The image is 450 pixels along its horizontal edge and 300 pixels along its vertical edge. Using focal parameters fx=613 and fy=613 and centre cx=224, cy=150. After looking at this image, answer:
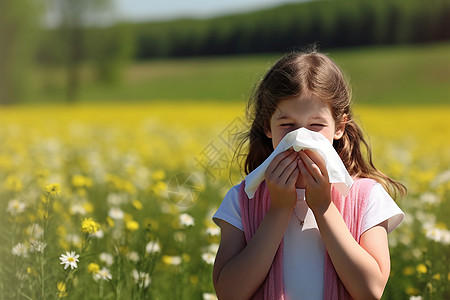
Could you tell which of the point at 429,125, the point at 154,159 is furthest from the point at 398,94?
the point at 154,159

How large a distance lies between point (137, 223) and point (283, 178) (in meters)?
1.46

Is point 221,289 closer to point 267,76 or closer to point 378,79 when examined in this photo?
point 267,76

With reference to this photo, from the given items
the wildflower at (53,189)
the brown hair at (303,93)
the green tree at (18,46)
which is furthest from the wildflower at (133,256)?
the green tree at (18,46)

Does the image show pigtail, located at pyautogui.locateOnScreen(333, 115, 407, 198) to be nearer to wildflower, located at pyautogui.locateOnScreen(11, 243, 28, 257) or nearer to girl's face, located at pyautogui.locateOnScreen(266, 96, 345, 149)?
girl's face, located at pyautogui.locateOnScreen(266, 96, 345, 149)

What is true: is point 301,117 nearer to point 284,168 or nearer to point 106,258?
point 284,168

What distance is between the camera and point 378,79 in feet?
99.2

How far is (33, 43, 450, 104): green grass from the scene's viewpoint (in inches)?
1158

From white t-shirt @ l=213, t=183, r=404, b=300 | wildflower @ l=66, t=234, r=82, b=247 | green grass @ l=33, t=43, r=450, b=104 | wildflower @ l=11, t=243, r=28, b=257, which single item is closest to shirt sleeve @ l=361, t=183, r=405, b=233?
white t-shirt @ l=213, t=183, r=404, b=300

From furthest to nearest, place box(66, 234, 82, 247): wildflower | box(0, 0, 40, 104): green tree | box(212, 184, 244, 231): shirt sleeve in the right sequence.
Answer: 1. box(0, 0, 40, 104): green tree
2. box(66, 234, 82, 247): wildflower
3. box(212, 184, 244, 231): shirt sleeve

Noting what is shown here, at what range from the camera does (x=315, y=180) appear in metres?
1.67

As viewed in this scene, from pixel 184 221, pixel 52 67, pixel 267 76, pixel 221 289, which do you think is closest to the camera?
pixel 221 289

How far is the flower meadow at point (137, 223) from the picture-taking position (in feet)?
7.39

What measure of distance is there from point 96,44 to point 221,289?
35590 mm

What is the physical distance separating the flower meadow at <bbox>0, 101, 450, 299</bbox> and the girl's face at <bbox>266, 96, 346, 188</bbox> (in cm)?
40
